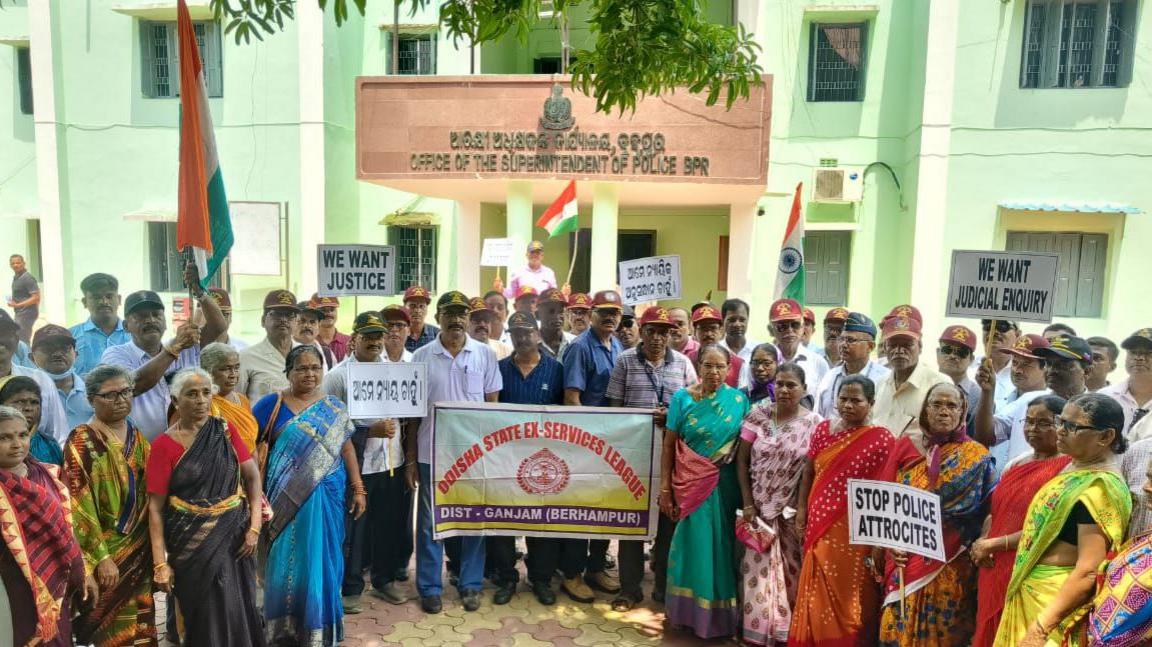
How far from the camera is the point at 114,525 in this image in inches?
137

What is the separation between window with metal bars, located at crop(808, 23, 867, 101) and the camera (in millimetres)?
13141

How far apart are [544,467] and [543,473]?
0.04 metres

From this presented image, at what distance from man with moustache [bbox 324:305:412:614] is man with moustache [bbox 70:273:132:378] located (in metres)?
2.12

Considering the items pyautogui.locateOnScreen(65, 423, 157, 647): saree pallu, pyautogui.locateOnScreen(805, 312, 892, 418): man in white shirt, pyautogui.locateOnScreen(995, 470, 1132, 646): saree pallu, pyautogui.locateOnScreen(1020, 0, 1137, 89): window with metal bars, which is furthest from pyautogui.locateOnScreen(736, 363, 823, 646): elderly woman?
pyautogui.locateOnScreen(1020, 0, 1137, 89): window with metal bars

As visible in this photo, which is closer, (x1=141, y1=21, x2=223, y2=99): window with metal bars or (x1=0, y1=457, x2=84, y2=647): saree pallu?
(x1=0, y1=457, x2=84, y2=647): saree pallu

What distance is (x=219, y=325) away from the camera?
4660 mm

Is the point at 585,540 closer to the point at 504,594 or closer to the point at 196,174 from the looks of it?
the point at 504,594

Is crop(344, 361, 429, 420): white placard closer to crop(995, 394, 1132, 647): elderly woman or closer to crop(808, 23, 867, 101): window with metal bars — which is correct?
crop(995, 394, 1132, 647): elderly woman

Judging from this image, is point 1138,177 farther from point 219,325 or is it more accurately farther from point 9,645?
point 9,645

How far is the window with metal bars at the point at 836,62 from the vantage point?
1314cm

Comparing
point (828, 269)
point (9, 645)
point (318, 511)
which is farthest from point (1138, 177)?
point (9, 645)

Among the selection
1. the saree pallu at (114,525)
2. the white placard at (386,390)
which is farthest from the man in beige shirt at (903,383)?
the saree pallu at (114,525)

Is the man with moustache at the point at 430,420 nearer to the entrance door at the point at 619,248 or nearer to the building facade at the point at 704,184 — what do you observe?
the building facade at the point at 704,184

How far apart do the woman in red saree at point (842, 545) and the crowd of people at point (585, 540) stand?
0.03 ft
